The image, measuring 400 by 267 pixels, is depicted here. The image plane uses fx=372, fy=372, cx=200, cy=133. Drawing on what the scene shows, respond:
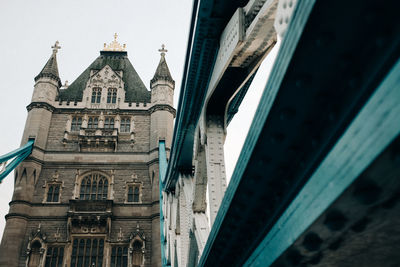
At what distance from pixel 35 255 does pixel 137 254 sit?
4.44 meters

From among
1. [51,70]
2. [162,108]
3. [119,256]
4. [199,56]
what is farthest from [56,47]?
[199,56]

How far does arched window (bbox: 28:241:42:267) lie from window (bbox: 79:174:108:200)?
2978mm

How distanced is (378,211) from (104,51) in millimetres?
28718

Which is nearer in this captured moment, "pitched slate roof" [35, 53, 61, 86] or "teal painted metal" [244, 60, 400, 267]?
"teal painted metal" [244, 60, 400, 267]

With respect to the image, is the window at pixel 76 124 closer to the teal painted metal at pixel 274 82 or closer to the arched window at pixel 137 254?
the arched window at pixel 137 254

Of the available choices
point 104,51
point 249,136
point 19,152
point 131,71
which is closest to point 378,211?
point 249,136

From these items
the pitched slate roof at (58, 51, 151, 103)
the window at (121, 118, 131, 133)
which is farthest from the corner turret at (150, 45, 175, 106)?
the window at (121, 118, 131, 133)

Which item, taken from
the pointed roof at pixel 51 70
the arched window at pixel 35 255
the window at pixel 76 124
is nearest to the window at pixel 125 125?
the window at pixel 76 124

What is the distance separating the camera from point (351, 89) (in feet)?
4.48

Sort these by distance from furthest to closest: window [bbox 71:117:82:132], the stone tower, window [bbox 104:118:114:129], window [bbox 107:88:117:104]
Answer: window [bbox 107:88:117:104] < window [bbox 104:118:114:129] < window [bbox 71:117:82:132] < the stone tower

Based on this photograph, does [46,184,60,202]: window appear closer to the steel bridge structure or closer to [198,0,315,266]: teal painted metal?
the steel bridge structure

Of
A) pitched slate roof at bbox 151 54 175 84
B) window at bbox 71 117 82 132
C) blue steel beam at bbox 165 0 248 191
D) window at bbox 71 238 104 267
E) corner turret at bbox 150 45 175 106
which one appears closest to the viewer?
blue steel beam at bbox 165 0 248 191

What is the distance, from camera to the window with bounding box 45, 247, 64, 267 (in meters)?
16.4

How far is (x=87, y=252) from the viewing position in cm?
1692
